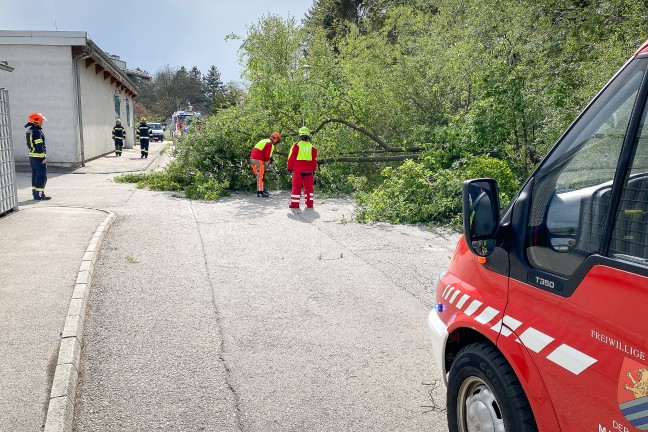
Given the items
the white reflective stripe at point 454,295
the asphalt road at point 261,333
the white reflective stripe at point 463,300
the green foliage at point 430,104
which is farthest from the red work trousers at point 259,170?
the white reflective stripe at point 463,300

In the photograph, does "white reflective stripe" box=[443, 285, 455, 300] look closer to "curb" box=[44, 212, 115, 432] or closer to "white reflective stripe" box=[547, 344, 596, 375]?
"white reflective stripe" box=[547, 344, 596, 375]

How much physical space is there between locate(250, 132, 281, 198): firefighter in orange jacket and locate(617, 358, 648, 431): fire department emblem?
41.1 ft

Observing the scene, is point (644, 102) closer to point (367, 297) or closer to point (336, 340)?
point (336, 340)

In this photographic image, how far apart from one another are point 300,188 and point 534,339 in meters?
10.3

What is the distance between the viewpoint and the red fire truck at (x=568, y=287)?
A: 1.96 meters

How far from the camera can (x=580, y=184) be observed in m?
2.41

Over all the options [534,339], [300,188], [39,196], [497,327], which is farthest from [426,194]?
[534,339]

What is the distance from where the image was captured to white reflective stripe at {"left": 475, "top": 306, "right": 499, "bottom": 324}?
8.91 ft

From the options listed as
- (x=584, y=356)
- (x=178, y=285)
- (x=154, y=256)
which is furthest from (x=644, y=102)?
(x=154, y=256)

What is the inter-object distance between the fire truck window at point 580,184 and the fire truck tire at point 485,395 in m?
0.55

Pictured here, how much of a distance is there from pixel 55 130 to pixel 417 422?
20.5 m

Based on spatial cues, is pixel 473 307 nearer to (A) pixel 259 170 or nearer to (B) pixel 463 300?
(B) pixel 463 300

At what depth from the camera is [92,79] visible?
25.4 meters

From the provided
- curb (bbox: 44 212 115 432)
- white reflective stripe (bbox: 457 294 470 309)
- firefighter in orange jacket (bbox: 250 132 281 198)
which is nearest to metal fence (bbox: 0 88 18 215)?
curb (bbox: 44 212 115 432)
